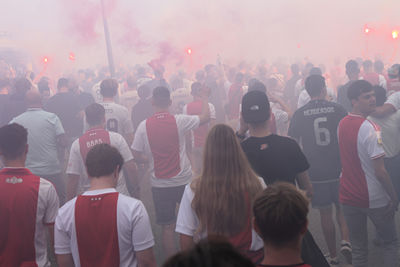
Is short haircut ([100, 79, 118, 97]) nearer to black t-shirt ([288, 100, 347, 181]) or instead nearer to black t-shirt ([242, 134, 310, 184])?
black t-shirt ([288, 100, 347, 181])

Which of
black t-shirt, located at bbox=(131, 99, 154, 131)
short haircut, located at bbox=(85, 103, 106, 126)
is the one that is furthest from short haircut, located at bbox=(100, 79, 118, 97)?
black t-shirt, located at bbox=(131, 99, 154, 131)

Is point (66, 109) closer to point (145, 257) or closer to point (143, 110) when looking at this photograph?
point (143, 110)

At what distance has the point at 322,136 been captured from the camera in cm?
465

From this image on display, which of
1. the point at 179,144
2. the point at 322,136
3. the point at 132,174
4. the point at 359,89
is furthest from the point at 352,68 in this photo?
the point at 132,174

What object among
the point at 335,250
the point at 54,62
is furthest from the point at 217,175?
the point at 54,62

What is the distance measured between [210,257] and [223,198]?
5.42 feet

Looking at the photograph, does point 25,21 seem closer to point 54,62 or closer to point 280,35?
point 54,62

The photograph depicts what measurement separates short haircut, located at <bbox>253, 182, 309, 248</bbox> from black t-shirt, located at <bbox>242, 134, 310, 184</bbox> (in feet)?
4.19

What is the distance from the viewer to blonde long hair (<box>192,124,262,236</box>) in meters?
2.61

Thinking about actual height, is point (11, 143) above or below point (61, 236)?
above

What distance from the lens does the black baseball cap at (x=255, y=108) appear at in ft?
11.0

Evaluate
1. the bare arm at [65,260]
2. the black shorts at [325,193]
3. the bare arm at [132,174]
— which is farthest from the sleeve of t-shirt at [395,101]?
the bare arm at [65,260]

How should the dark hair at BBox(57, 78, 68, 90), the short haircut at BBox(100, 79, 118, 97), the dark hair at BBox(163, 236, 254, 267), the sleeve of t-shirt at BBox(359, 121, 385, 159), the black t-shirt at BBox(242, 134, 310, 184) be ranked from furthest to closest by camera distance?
the dark hair at BBox(57, 78, 68, 90), the short haircut at BBox(100, 79, 118, 97), the sleeve of t-shirt at BBox(359, 121, 385, 159), the black t-shirt at BBox(242, 134, 310, 184), the dark hair at BBox(163, 236, 254, 267)

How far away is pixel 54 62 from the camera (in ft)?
123
